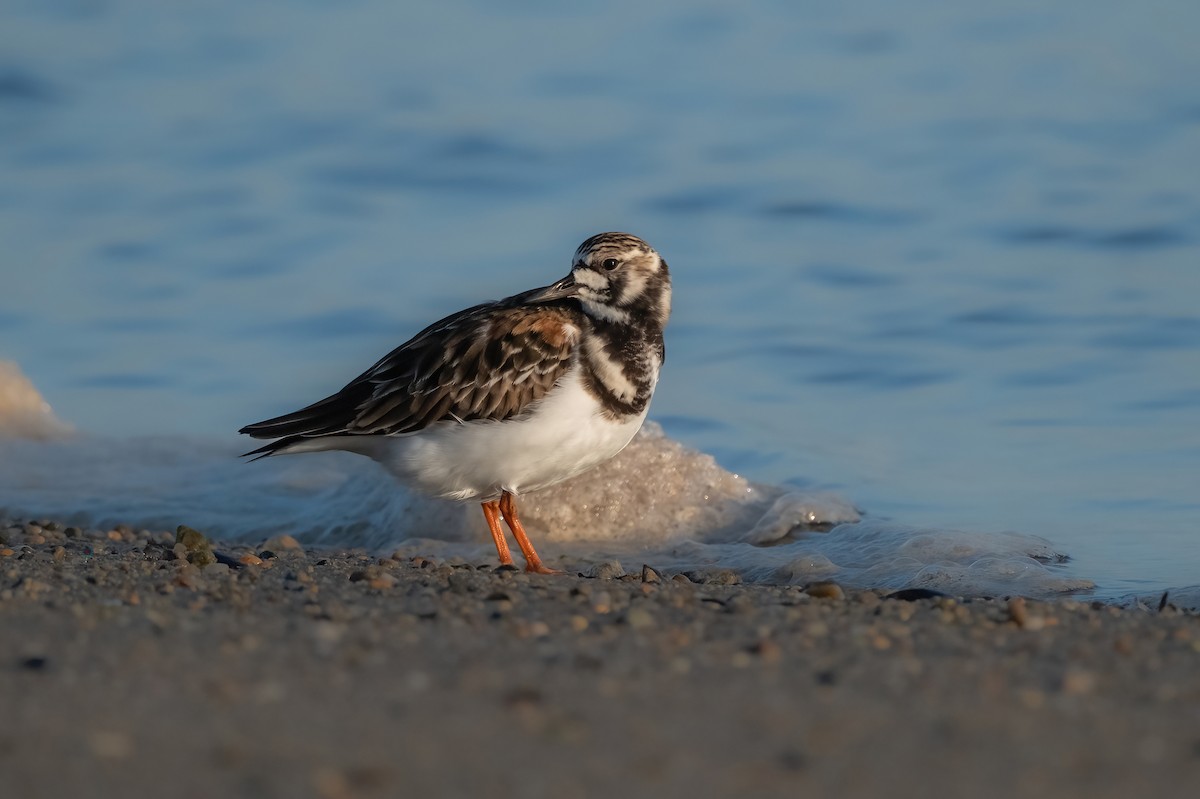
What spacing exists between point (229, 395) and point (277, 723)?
8.22 m

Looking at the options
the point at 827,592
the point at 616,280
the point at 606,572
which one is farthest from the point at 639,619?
the point at 616,280

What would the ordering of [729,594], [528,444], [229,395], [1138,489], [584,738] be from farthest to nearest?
[229,395], [1138,489], [528,444], [729,594], [584,738]

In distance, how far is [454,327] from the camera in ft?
22.4

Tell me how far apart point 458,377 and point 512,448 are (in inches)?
15.3

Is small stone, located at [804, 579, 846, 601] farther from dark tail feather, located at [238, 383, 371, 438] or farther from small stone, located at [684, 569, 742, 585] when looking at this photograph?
dark tail feather, located at [238, 383, 371, 438]

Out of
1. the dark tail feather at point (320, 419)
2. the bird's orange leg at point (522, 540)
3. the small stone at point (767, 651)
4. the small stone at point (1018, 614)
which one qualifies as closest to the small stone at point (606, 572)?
the bird's orange leg at point (522, 540)

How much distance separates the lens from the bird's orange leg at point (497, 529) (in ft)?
23.4

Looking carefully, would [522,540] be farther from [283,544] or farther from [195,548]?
[283,544]

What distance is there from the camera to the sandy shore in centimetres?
333

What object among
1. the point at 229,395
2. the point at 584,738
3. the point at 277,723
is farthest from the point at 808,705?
the point at 229,395

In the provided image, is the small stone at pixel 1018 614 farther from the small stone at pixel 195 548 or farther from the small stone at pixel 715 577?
the small stone at pixel 195 548

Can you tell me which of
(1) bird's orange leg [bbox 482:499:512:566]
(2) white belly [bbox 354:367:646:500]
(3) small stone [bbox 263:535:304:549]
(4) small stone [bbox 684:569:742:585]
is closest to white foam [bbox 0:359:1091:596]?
(4) small stone [bbox 684:569:742:585]

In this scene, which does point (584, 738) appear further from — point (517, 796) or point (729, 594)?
point (729, 594)

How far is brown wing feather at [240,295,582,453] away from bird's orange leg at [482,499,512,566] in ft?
2.40
